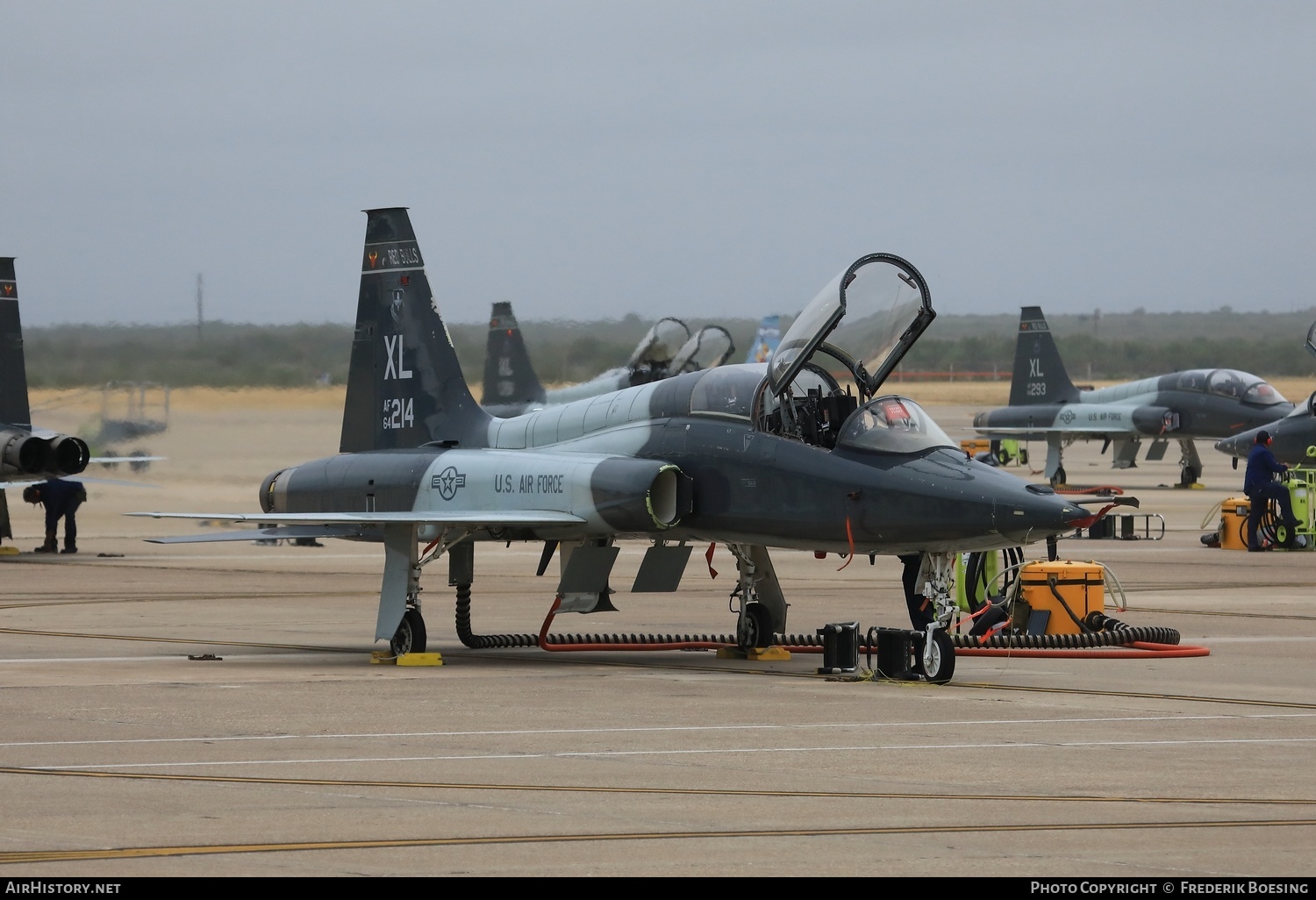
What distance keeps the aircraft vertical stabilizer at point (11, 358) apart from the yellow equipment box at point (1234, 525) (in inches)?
768

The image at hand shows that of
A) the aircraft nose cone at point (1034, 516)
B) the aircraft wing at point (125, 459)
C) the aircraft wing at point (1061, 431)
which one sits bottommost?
the aircraft wing at point (125, 459)

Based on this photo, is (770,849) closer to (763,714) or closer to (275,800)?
(275,800)

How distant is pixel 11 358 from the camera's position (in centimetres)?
2934

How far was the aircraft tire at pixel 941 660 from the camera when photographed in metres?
13.8

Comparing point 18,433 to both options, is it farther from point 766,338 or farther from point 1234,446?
point 1234,446

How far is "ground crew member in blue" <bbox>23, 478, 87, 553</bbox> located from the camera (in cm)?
3036

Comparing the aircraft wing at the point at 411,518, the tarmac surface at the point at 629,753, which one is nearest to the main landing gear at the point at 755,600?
the tarmac surface at the point at 629,753

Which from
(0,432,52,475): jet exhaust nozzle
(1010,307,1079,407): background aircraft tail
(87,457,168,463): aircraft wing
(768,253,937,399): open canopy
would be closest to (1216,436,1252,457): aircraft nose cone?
(1010,307,1079,407): background aircraft tail

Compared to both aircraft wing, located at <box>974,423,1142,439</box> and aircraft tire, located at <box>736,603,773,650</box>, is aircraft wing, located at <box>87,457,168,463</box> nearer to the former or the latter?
aircraft tire, located at <box>736,603,773,650</box>

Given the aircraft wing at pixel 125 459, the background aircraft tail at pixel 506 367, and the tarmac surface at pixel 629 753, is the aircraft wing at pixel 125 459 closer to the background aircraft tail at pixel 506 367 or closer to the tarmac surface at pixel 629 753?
the background aircraft tail at pixel 506 367

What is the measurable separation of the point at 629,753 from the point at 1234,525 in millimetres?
22389
